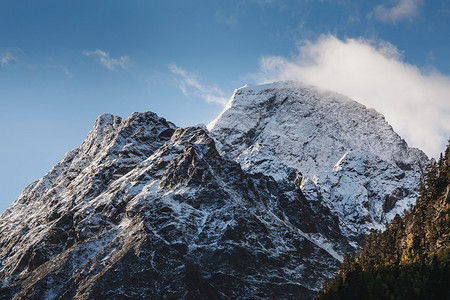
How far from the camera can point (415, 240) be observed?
183625mm

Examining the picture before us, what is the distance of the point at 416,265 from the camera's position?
172 m

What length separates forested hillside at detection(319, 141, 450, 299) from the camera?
160375mm

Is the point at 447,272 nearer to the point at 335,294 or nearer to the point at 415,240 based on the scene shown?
the point at 415,240

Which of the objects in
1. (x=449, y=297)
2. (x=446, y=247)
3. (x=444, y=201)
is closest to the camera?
(x=449, y=297)

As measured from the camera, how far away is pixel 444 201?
7101 inches

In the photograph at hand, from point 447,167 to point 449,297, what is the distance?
59508 millimetres

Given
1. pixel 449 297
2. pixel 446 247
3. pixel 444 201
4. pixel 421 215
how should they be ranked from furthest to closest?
pixel 421 215, pixel 444 201, pixel 446 247, pixel 449 297

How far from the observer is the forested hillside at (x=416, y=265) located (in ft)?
526

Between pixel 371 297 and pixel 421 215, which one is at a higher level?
pixel 421 215

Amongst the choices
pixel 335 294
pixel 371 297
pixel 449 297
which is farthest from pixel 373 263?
pixel 449 297

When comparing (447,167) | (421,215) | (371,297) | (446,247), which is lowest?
(371,297)

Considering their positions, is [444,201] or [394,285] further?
[444,201]

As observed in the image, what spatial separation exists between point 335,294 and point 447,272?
139 ft

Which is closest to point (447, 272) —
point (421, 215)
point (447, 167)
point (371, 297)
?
point (371, 297)
